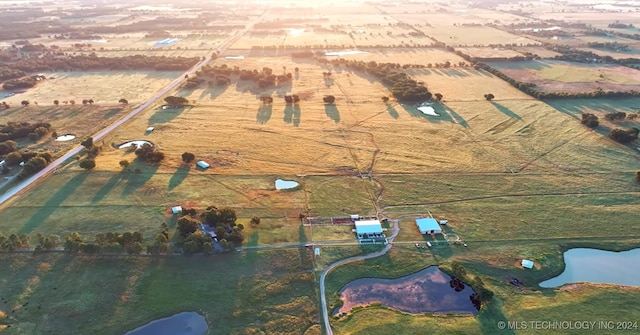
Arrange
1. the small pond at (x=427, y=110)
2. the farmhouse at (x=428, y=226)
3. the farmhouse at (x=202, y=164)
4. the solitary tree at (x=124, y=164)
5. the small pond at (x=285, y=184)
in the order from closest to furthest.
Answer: the farmhouse at (x=428, y=226) < the small pond at (x=285, y=184) < the solitary tree at (x=124, y=164) < the farmhouse at (x=202, y=164) < the small pond at (x=427, y=110)

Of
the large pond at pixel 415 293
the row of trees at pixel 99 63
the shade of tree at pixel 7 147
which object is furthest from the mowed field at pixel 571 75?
the shade of tree at pixel 7 147

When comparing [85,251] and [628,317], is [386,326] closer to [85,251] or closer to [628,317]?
[628,317]

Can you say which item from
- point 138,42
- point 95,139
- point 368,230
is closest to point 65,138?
point 95,139

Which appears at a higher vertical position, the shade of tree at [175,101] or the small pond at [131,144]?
the shade of tree at [175,101]

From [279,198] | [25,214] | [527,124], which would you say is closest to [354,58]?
[527,124]

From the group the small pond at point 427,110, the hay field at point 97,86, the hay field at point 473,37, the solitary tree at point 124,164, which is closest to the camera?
the solitary tree at point 124,164

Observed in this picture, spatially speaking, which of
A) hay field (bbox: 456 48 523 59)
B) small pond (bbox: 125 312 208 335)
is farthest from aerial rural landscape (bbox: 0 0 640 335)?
hay field (bbox: 456 48 523 59)

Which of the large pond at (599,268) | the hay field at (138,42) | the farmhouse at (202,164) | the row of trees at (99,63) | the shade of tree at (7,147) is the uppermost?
the hay field at (138,42)

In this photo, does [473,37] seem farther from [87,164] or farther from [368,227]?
[87,164]

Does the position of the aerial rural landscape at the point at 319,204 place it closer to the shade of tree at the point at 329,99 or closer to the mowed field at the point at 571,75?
the shade of tree at the point at 329,99
